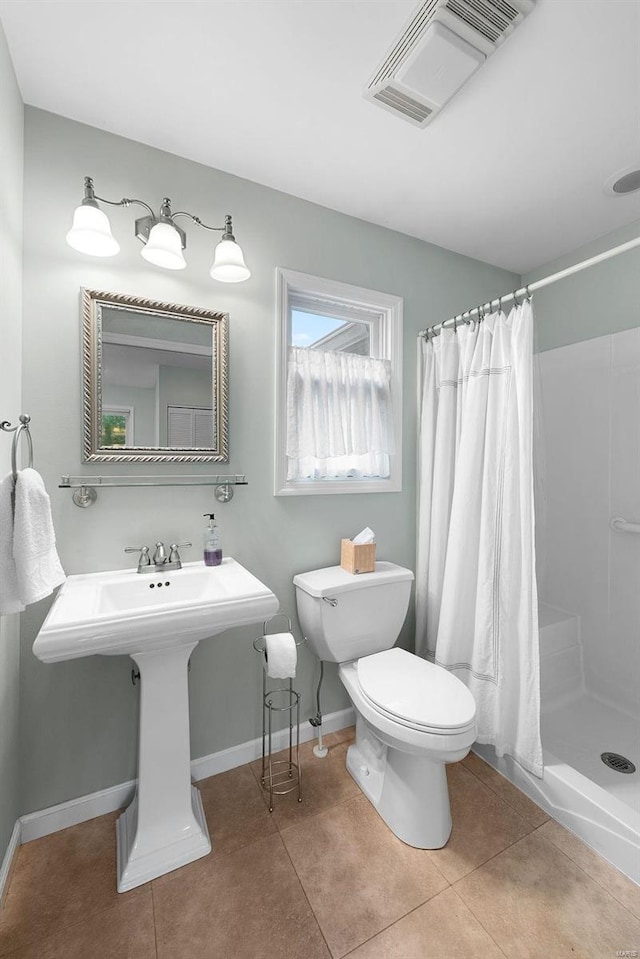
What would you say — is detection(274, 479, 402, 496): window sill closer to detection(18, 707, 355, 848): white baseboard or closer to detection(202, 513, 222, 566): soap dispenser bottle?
detection(202, 513, 222, 566): soap dispenser bottle

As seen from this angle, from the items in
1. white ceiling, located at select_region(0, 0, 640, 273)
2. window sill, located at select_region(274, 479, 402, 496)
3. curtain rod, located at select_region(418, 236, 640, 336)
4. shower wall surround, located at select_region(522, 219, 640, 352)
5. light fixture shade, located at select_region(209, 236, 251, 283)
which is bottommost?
window sill, located at select_region(274, 479, 402, 496)

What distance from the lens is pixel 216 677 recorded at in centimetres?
168

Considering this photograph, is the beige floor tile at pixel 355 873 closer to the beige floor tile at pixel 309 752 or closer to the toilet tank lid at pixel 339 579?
the beige floor tile at pixel 309 752

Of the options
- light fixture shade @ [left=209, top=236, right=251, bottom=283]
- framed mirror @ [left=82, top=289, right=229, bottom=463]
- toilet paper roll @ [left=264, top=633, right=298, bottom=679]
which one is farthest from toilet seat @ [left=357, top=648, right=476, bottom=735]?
light fixture shade @ [left=209, top=236, right=251, bottom=283]

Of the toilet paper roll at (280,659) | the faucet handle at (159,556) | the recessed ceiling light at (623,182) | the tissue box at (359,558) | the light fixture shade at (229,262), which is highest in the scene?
the recessed ceiling light at (623,182)

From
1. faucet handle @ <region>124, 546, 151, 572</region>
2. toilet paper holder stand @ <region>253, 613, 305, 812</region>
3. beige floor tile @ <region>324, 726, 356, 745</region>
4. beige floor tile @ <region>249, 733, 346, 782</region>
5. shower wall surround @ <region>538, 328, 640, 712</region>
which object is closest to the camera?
faucet handle @ <region>124, 546, 151, 572</region>

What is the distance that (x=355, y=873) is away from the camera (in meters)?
1.28

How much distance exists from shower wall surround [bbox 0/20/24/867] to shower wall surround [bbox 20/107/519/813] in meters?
0.05

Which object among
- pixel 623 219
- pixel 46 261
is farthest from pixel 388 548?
pixel 623 219

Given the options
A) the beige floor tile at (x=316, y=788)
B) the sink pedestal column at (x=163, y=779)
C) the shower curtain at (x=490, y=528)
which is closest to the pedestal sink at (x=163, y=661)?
the sink pedestal column at (x=163, y=779)

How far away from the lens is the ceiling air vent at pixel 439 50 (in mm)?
1062

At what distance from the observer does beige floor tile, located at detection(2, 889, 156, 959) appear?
1064 mm

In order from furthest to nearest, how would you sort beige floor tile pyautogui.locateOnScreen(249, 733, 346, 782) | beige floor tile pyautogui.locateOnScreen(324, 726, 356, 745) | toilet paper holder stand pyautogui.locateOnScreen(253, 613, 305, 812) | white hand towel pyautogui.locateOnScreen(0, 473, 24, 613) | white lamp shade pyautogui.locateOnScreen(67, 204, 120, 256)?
beige floor tile pyautogui.locateOnScreen(324, 726, 356, 745) → beige floor tile pyautogui.locateOnScreen(249, 733, 346, 782) → toilet paper holder stand pyautogui.locateOnScreen(253, 613, 305, 812) → white lamp shade pyautogui.locateOnScreen(67, 204, 120, 256) → white hand towel pyautogui.locateOnScreen(0, 473, 24, 613)

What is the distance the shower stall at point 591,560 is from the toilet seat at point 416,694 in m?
0.59
